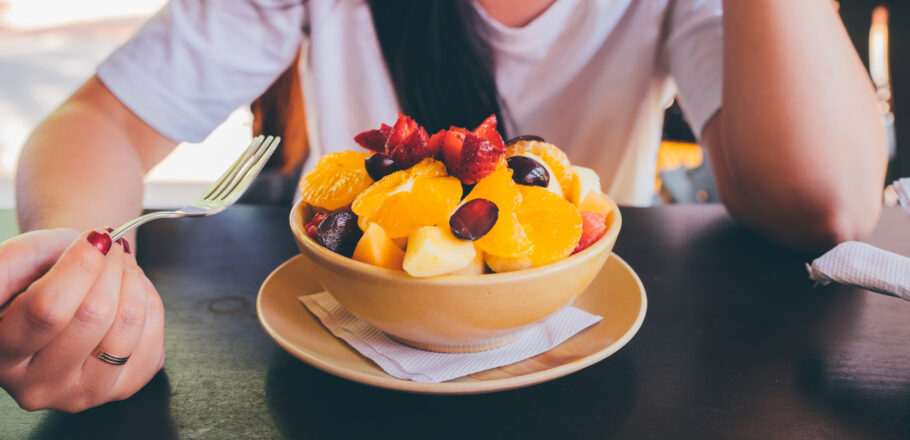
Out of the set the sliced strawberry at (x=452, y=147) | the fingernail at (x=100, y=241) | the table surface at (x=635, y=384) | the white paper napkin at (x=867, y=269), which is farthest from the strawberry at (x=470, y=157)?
the white paper napkin at (x=867, y=269)

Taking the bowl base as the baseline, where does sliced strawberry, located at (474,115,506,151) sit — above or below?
above

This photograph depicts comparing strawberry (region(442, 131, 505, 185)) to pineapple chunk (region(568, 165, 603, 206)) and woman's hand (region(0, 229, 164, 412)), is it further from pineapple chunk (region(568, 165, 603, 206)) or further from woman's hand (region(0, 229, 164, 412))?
woman's hand (region(0, 229, 164, 412))

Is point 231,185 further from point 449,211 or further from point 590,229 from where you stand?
point 590,229

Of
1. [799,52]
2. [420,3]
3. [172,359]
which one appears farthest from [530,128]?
[172,359]

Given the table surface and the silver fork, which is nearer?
the table surface

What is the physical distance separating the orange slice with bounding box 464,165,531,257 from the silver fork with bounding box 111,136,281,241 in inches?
11.9

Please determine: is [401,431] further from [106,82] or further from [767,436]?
[106,82]

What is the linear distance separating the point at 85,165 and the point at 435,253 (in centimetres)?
74

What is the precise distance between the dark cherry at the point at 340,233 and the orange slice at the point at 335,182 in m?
0.07

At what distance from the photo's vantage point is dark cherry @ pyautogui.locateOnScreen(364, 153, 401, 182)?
0.61 metres

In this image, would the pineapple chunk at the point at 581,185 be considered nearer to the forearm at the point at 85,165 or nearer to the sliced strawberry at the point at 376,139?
the sliced strawberry at the point at 376,139

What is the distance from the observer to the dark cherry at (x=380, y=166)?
61 centimetres

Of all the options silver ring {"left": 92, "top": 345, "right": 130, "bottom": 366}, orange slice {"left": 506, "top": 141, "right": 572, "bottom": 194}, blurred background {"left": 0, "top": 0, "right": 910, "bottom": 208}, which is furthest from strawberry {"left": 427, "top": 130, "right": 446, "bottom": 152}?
blurred background {"left": 0, "top": 0, "right": 910, "bottom": 208}

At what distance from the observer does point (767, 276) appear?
84 centimetres
